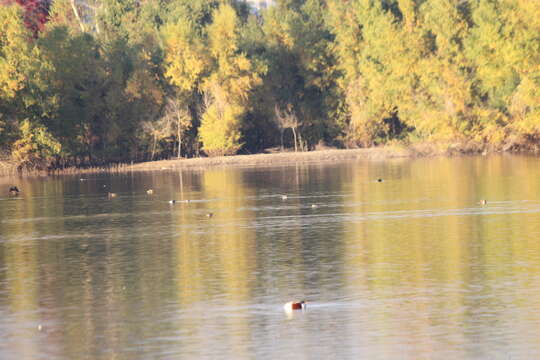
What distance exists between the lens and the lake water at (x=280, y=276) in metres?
21.2

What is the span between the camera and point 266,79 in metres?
108

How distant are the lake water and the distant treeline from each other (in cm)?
3218

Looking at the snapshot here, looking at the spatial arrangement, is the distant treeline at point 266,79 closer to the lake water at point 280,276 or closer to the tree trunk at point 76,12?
the tree trunk at point 76,12

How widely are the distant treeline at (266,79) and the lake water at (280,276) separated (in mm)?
32182

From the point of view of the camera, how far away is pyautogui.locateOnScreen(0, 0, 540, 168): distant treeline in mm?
89125

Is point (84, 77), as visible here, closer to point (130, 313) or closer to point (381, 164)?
point (381, 164)

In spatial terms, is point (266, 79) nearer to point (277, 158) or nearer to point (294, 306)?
point (277, 158)

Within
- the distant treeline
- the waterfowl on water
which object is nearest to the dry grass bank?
the distant treeline

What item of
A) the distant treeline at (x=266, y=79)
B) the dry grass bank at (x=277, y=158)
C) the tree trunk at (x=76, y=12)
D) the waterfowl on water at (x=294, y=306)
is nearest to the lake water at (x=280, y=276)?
the waterfowl on water at (x=294, y=306)

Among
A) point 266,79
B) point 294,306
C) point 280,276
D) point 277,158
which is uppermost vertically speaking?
point 266,79

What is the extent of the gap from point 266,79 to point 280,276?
262 ft

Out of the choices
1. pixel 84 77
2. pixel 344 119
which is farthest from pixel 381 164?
pixel 84 77

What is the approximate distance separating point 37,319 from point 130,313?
222 cm

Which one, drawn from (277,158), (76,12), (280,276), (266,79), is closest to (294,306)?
(280,276)
